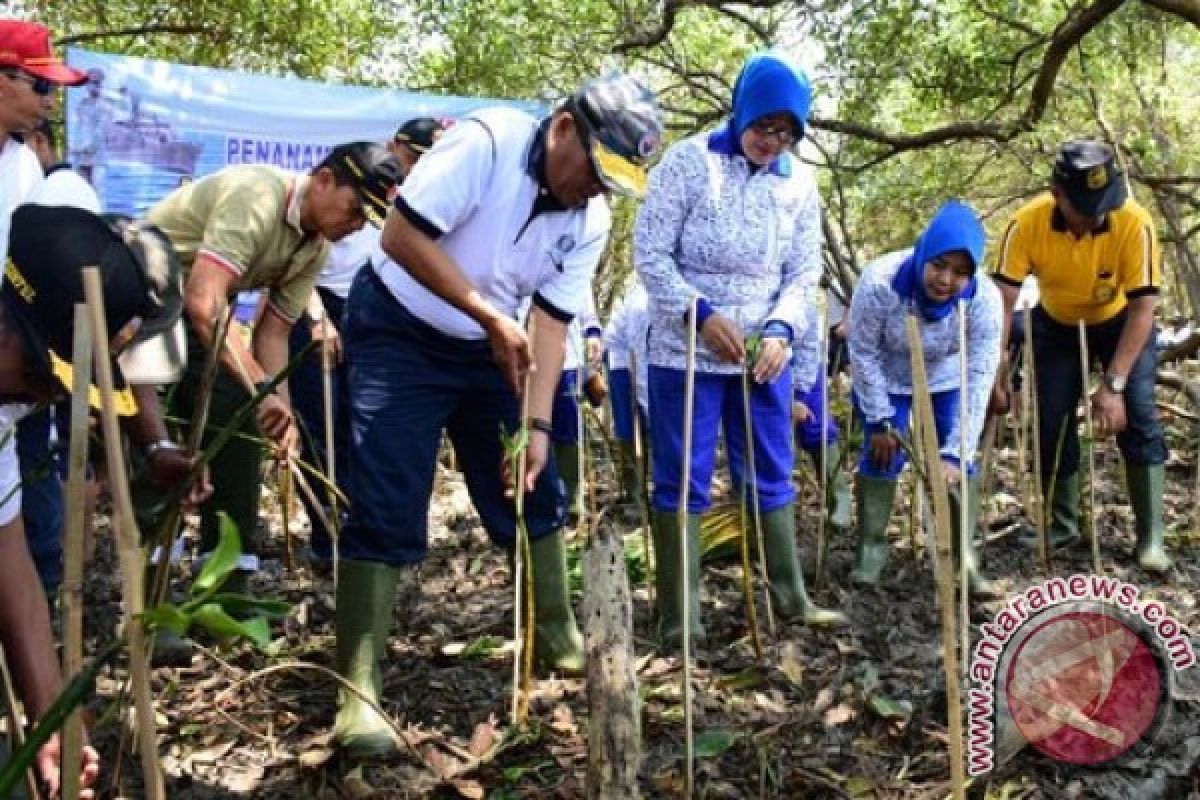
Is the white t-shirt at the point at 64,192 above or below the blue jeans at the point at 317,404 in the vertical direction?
above

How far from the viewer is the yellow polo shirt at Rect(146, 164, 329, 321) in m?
2.77

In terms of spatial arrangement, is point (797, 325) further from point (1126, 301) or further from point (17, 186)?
point (17, 186)

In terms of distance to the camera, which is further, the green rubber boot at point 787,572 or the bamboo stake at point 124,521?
the green rubber boot at point 787,572

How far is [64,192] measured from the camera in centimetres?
247

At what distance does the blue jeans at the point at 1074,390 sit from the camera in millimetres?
4141

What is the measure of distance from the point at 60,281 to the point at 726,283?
204 cm

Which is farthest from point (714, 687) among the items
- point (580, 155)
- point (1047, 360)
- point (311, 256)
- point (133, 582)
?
point (1047, 360)

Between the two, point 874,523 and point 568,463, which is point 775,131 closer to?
point 874,523

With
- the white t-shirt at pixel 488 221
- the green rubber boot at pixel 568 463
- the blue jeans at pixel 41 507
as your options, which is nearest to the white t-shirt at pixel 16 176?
the blue jeans at pixel 41 507

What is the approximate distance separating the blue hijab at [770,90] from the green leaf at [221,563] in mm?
2302

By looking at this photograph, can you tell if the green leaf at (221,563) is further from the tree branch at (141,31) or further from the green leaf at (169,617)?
the tree branch at (141,31)

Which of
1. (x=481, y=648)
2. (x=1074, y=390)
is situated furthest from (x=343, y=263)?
(x=1074, y=390)

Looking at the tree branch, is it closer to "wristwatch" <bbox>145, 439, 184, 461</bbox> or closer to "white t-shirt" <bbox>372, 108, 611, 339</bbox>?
"white t-shirt" <bbox>372, 108, 611, 339</bbox>

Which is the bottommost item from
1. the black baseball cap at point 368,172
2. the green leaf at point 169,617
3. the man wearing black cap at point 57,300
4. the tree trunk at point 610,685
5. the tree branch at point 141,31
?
the tree trunk at point 610,685
